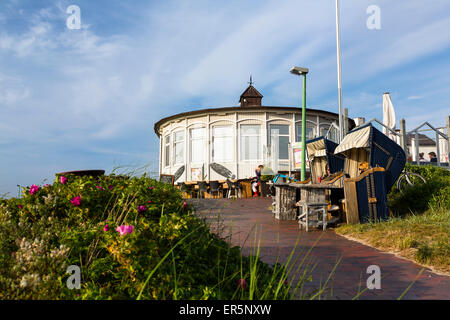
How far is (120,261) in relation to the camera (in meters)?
2.68

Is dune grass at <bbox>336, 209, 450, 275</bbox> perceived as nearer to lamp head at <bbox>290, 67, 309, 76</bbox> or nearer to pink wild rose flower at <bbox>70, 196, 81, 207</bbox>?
pink wild rose flower at <bbox>70, 196, 81, 207</bbox>

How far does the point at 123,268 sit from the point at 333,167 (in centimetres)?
996

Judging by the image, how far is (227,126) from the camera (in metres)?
23.9

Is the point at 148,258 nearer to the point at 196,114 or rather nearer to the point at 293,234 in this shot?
the point at 293,234

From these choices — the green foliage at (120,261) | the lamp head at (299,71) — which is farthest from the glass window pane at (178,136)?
the green foliage at (120,261)

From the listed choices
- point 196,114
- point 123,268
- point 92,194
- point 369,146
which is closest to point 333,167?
point 369,146

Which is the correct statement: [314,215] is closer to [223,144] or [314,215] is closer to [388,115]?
[388,115]

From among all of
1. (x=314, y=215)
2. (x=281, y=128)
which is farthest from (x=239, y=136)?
(x=314, y=215)

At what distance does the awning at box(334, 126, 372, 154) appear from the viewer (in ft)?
28.8

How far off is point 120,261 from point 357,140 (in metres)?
7.80

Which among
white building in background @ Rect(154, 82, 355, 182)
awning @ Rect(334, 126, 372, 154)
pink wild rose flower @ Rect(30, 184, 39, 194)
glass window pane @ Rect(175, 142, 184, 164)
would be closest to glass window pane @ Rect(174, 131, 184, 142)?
glass window pane @ Rect(175, 142, 184, 164)

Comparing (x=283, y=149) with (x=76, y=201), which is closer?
(x=76, y=201)

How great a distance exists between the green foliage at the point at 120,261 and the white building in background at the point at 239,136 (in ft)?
63.3
